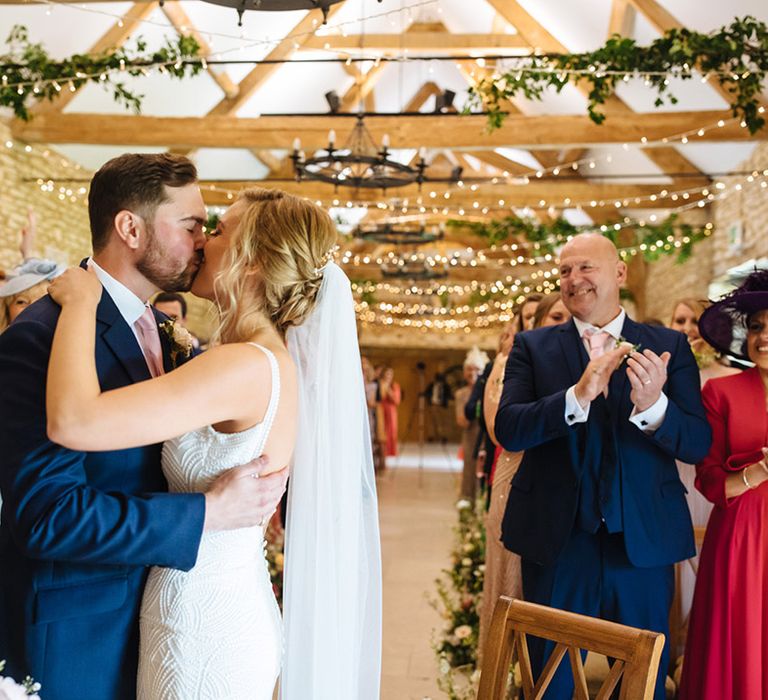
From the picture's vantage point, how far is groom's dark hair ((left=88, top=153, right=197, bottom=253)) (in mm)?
1840

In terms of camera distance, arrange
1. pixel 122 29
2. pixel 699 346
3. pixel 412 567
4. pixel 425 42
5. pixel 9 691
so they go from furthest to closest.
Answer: pixel 425 42 < pixel 122 29 < pixel 412 567 < pixel 699 346 < pixel 9 691

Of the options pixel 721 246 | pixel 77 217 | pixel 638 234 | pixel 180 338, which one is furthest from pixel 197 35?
pixel 180 338

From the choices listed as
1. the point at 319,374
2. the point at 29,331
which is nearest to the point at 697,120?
the point at 319,374

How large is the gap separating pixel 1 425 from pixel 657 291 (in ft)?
43.5

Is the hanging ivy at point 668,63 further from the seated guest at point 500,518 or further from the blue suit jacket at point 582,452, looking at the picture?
the blue suit jacket at point 582,452

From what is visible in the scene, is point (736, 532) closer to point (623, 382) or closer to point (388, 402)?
point (623, 382)

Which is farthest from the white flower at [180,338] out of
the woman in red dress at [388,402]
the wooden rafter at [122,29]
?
the woman in red dress at [388,402]

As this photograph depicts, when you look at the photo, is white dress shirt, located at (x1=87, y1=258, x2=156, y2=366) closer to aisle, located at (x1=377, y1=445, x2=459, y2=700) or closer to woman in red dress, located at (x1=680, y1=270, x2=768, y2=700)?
woman in red dress, located at (x1=680, y1=270, x2=768, y2=700)

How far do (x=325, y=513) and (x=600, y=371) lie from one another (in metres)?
0.95

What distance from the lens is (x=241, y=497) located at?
5.74ft

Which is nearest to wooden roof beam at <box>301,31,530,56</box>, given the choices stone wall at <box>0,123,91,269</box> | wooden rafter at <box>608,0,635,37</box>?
wooden rafter at <box>608,0,635,37</box>

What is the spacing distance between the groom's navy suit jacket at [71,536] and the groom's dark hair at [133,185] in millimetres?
200

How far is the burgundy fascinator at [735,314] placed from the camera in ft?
9.64

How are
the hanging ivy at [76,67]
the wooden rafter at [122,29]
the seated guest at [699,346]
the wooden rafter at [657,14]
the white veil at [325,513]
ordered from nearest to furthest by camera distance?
the white veil at [325,513]
the seated guest at [699,346]
the hanging ivy at [76,67]
the wooden rafter at [657,14]
the wooden rafter at [122,29]
